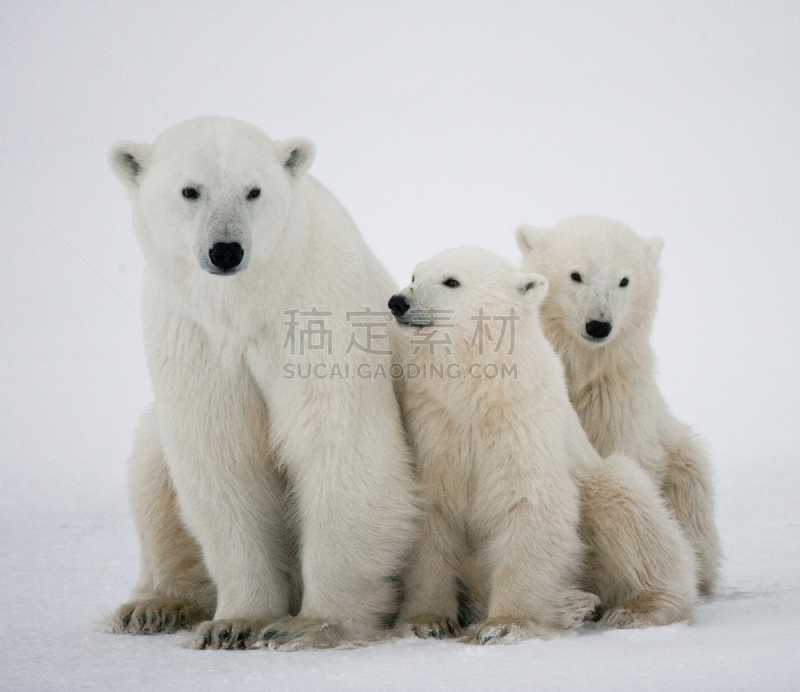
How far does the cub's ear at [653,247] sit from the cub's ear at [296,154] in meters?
2.20

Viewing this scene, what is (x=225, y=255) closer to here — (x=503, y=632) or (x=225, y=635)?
Result: (x=225, y=635)

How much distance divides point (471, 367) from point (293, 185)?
1.06m

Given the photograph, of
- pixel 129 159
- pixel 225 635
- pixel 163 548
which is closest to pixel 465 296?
pixel 129 159

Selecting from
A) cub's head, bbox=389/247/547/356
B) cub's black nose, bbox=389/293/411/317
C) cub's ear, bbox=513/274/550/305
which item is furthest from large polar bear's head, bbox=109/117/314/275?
cub's ear, bbox=513/274/550/305

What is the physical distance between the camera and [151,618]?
4.20m

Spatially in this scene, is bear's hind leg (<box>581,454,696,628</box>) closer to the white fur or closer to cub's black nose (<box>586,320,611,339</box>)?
the white fur

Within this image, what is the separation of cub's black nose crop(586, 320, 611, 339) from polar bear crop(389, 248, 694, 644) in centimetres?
56

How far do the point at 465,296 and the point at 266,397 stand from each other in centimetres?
97

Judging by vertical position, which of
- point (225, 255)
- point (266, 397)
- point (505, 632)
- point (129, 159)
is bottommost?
point (505, 632)

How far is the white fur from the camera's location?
3809mm

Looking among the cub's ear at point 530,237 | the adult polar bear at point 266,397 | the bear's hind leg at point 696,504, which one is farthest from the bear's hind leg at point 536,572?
the cub's ear at point 530,237

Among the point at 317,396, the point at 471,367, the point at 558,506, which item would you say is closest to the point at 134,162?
the point at 317,396

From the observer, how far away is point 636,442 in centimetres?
486

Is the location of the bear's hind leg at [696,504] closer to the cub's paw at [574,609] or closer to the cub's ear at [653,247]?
the cub's ear at [653,247]
